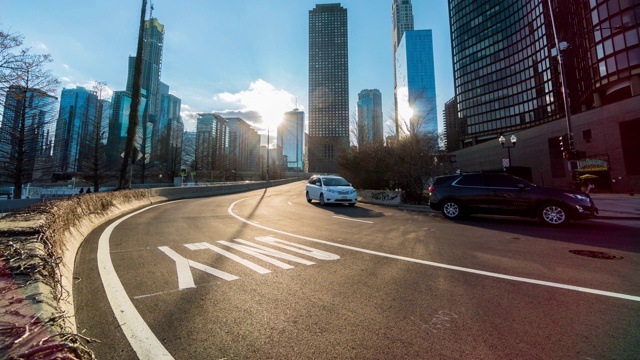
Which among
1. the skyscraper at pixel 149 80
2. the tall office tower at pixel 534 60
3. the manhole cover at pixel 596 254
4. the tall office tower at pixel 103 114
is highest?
the tall office tower at pixel 534 60

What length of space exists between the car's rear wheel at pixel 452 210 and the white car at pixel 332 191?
613 cm

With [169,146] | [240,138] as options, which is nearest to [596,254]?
[169,146]

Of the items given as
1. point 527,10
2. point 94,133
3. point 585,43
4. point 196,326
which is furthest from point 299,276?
point 527,10

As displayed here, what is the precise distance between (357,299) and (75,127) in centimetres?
4627

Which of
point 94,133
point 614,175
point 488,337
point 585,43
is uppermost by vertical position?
point 585,43

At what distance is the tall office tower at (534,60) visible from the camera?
103 ft

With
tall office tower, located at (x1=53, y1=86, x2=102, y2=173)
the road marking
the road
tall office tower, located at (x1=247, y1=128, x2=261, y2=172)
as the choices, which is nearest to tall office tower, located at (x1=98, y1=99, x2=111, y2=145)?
tall office tower, located at (x1=53, y1=86, x2=102, y2=173)

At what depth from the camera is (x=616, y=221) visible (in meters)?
10.2

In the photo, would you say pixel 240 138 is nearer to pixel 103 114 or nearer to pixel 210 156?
pixel 210 156

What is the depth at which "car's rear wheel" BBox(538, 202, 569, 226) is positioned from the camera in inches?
353

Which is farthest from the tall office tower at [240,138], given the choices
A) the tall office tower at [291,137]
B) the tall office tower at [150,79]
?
the tall office tower at [150,79]

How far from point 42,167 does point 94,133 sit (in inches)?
262

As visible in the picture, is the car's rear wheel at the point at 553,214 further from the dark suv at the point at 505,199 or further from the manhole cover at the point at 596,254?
the manhole cover at the point at 596,254

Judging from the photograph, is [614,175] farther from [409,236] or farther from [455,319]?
[455,319]
